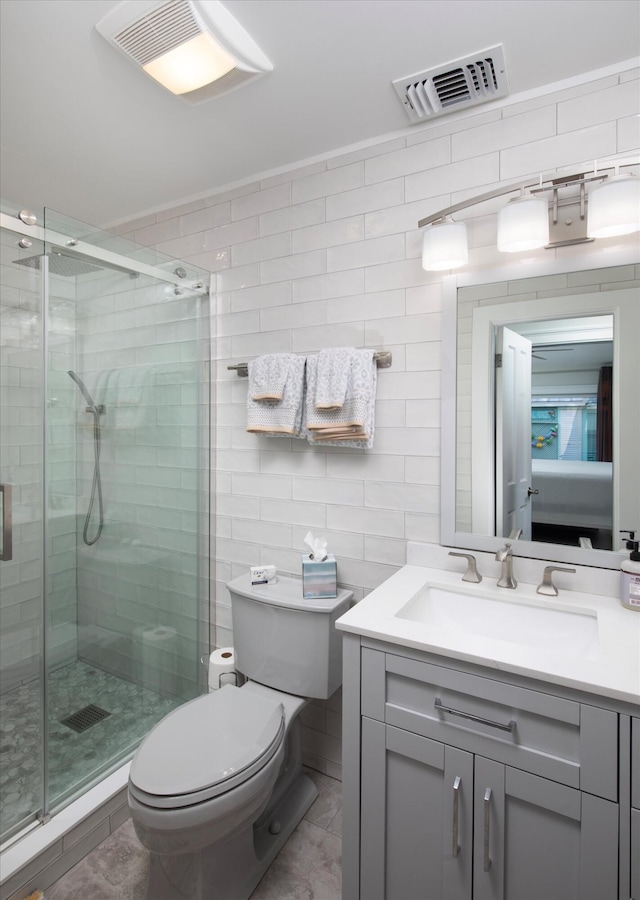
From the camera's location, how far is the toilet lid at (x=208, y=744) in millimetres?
1239

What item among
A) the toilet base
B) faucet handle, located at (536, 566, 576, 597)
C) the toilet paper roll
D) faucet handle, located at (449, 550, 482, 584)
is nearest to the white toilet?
the toilet base

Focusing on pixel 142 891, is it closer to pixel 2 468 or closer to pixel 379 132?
pixel 2 468

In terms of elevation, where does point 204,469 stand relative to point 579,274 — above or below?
below

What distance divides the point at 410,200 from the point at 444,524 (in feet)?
3.86

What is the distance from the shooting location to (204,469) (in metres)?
2.24

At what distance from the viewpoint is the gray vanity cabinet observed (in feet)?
3.25

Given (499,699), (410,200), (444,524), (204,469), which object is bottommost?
(499,699)

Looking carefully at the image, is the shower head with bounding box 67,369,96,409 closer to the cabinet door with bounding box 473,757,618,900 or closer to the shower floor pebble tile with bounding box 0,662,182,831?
the shower floor pebble tile with bounding box 0,662,182,831

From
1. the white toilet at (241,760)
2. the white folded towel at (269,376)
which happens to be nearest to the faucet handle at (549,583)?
the white toilet at (241,760)

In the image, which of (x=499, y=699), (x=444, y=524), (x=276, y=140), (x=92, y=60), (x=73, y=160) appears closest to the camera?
(x=499, y=699)

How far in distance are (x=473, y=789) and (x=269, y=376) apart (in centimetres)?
145

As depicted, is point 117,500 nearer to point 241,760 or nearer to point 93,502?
point 93,502

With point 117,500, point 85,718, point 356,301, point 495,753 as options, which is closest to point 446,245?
point 356,301

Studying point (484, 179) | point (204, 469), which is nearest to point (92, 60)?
point (484, 179)
